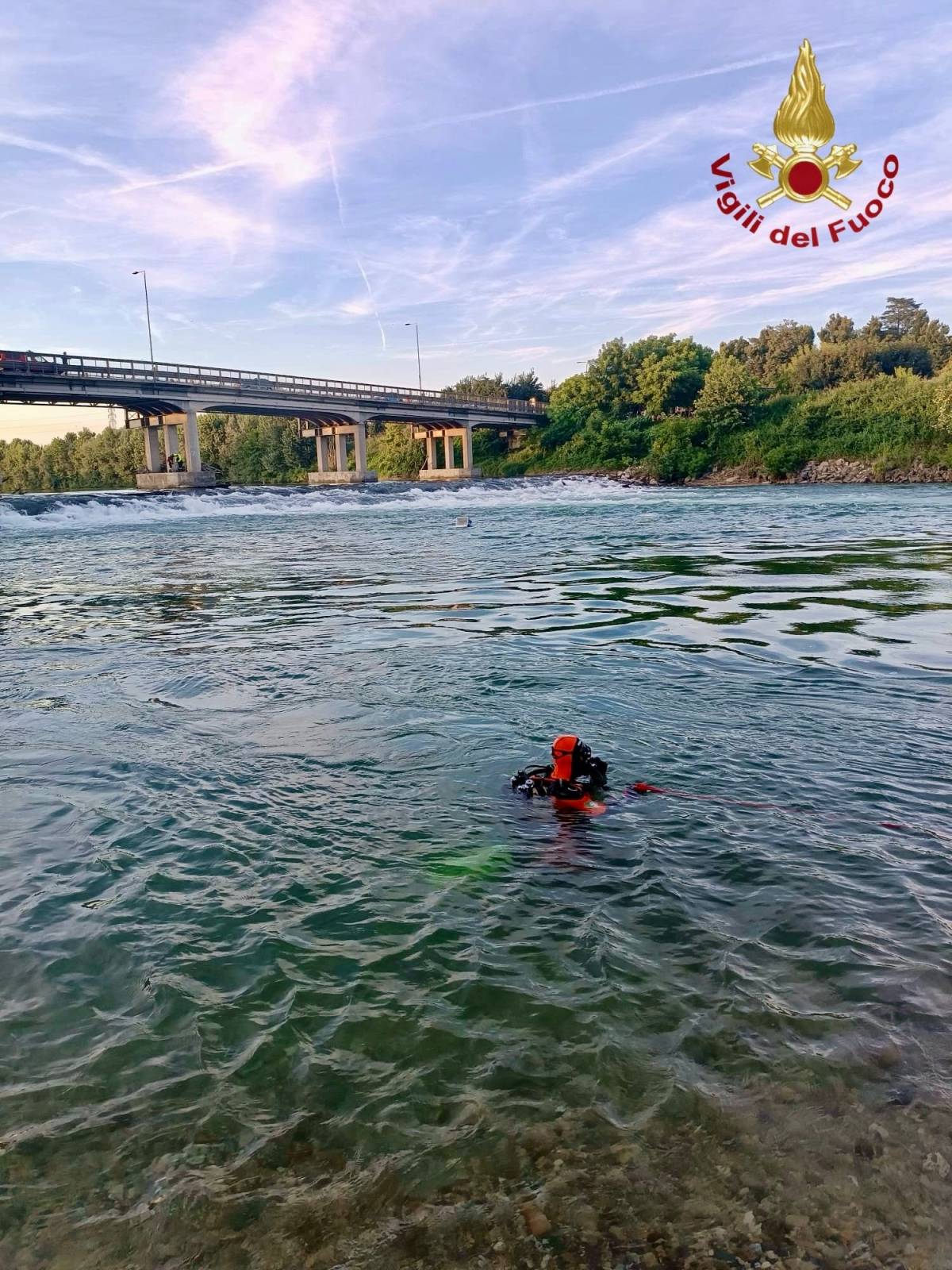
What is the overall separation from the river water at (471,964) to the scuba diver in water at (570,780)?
0.17 m

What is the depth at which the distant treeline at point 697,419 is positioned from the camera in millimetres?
67188

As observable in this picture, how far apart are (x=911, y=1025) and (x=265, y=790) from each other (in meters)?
4.07

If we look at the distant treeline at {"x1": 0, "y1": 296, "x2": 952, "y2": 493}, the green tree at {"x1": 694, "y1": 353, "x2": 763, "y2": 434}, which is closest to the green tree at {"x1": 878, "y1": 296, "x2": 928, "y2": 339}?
the distant treeline at {"x1": 0, "y1": 296, "x2": 952, "y2": 493}

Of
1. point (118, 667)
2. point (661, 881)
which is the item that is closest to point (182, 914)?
point (661, 881)

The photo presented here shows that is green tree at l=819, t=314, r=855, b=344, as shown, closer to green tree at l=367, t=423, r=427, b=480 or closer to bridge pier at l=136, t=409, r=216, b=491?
green tree at l=367, t=423, r=427, b=480

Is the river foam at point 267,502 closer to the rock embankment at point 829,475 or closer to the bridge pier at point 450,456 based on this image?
the rock embankment at point 829,475

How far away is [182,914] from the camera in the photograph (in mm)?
4359

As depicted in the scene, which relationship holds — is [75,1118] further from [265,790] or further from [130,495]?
[130,495]

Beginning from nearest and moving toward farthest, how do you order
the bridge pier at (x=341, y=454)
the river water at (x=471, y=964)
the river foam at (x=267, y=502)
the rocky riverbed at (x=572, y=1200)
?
the rocky riverbed at (x=572, y=1200) → the river water at (x=471, y=964) → the river foam at (x=267, y=502) → the bridge pier at (x=341, y=454)

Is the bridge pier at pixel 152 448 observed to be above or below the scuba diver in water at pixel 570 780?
above

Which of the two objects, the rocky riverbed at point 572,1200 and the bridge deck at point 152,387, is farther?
the bridge deck at point 152,387

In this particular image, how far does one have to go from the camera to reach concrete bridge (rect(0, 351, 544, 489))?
48312 mm

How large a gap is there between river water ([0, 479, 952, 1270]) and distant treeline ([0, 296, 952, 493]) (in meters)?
59.8

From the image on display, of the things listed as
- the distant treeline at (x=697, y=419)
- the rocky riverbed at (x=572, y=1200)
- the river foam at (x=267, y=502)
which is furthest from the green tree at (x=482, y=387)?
the rocky riverbed at (x=572, y=1200)
